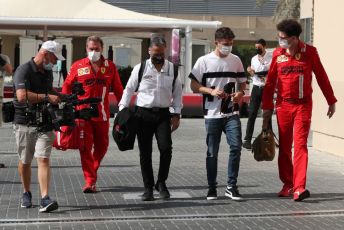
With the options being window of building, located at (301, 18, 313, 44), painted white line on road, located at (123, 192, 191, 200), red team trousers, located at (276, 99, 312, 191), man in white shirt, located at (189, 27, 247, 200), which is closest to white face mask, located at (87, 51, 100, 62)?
man in white shirt, located at (189, 27, 247, 200)

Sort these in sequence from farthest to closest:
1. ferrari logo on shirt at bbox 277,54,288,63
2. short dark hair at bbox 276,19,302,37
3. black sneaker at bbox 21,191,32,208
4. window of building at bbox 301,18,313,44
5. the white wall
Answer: window of building at bbox 301,18,313,44, the white wall, ferrari logo on shirt at bbox 277,54,288,63, short dark hair at bbox 276,19,302,37, black sneaker at bbox 21,191,32,208

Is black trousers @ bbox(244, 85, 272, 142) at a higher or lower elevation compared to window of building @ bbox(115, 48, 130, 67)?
lower

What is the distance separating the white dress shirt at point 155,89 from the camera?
10.2 m

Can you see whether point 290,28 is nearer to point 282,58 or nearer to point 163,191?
point 282,58

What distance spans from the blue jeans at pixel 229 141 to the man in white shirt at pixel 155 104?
1.43 feet

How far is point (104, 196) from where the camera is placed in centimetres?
1059

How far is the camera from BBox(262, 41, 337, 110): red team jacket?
10242mm

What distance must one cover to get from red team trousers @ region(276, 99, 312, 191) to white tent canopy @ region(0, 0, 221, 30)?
15897 millimetres

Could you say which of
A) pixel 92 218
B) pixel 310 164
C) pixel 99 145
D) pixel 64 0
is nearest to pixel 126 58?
pixel 64 0

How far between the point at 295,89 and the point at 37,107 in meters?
2.94

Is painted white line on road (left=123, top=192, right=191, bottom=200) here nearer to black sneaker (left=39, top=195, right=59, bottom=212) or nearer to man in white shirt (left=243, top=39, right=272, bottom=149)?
black sneaker (left=39, top=195, right=59, bottom=212)

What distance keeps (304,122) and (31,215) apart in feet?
10.8

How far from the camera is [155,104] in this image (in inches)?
400

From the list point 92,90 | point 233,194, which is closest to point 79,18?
point 92,90
